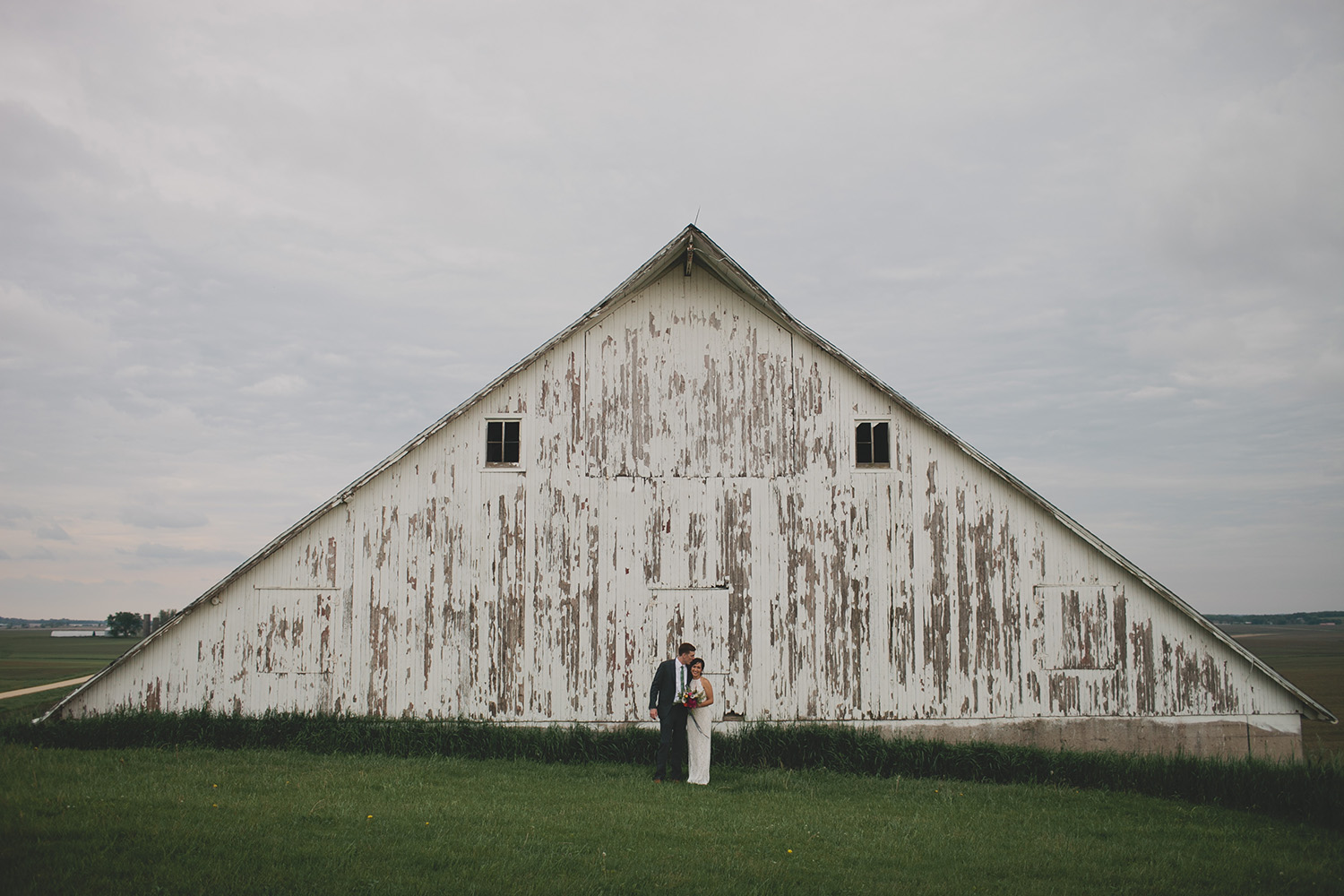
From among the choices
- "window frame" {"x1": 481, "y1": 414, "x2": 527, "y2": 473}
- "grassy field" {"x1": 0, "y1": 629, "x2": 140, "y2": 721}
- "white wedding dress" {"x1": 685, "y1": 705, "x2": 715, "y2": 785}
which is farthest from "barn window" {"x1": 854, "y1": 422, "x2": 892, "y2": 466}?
"grassy field" {"x1": 0, "y1": 629, "x2": 140, "y2": 721}

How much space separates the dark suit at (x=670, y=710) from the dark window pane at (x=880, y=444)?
5313mm

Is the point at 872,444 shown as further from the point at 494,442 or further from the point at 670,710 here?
the point at 494,442

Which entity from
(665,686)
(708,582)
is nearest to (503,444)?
(708,582)

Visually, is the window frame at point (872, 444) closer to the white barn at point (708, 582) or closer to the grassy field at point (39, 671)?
the white barn at point (708, 582)

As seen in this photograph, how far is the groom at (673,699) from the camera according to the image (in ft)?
40.4

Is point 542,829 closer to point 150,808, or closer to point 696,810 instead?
point 696,810

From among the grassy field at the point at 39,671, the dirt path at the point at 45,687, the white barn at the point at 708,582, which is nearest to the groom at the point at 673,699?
the white barn at the point at 708,582

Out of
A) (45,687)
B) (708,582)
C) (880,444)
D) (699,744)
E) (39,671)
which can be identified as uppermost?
(880,444)

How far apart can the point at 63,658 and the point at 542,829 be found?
4959 cm

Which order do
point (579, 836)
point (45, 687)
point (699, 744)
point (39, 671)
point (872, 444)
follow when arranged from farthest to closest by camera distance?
point (39, 671)
point (45, 687)
point (872, 444)
point (699, 744)
point (579, 836)

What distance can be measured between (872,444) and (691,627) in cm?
455

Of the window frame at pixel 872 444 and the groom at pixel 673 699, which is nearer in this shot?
the groom at pixel 673 699

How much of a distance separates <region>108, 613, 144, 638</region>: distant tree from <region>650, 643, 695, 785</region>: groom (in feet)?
294

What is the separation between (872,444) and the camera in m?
15.1
